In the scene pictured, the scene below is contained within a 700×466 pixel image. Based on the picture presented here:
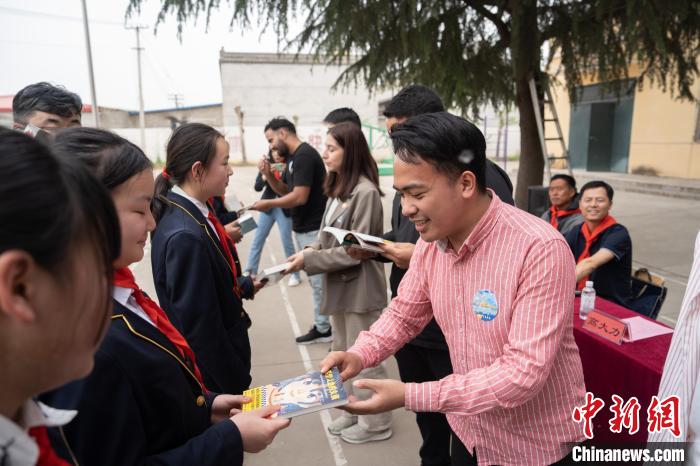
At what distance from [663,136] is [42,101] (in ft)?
51.6

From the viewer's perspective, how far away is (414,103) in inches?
91.6

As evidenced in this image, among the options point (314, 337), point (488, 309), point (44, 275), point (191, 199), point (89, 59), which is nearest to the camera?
point (44, 275)

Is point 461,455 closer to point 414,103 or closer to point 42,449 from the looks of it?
point 42,449

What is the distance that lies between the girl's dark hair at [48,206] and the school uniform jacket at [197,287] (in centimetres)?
119

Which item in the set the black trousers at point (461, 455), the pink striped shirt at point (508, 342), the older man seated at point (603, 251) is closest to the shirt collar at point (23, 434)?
the pink striped shirt at point (508, 342)

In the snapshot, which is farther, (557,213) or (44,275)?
(557,213)

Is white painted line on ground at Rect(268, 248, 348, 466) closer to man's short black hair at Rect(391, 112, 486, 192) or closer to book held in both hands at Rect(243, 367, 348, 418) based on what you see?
book held in both hands at Rect(243, 367, 348, 418)

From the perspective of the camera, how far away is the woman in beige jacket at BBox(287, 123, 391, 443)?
2695mm

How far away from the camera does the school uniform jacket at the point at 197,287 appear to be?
1746mm

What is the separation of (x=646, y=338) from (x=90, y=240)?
2.57 m

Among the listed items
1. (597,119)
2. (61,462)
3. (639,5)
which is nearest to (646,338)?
(61,462)

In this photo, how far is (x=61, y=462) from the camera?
0.71 m

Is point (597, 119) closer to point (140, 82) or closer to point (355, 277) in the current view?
point (355, 277)

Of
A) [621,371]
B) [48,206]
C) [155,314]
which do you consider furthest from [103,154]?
[621,371]
